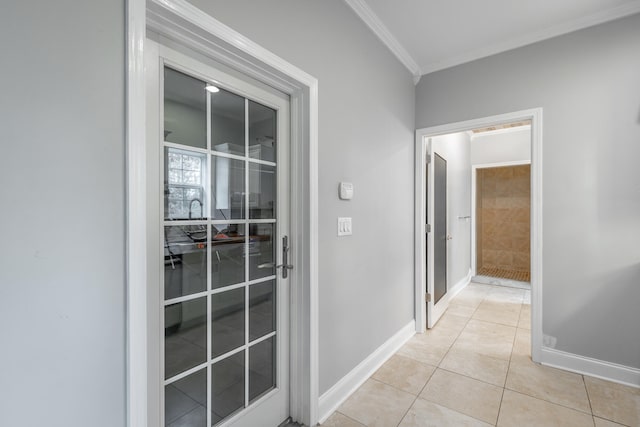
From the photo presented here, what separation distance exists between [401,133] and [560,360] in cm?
A: 235

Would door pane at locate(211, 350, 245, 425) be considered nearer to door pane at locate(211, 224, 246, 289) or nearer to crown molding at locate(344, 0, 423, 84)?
door pane at locate(211, 224, 246, 289)

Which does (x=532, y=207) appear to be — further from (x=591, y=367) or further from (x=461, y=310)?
(x=461, y=310)

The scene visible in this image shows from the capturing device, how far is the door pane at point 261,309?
1.54 meters

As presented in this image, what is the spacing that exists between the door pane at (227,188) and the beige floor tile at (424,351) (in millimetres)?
2050

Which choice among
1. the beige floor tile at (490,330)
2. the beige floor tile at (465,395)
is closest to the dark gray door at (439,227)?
the beige floor tile at (490,330)

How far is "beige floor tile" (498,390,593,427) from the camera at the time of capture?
1.70 meters

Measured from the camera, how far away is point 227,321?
1420 mm

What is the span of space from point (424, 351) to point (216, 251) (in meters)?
2.20

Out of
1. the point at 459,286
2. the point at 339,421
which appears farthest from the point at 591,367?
the point at 459,286

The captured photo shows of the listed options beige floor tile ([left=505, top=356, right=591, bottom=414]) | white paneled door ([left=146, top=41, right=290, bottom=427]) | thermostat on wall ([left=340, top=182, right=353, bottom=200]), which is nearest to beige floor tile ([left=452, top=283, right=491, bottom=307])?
beige floor tile ([left=505, top=356, right=591, bottom=414])

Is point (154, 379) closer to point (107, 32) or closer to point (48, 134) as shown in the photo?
point (48, 134)

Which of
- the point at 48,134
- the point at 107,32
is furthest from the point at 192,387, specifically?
the point at 107,32

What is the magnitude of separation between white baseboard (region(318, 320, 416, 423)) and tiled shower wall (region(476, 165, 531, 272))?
397cm

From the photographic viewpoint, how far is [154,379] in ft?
3.72
